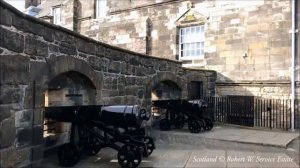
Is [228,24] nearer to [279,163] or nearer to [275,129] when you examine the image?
[275,129]

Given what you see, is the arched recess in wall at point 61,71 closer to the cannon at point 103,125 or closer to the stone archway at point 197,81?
the cannon at point 103,125

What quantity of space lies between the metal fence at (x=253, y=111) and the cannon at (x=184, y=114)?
267 cm

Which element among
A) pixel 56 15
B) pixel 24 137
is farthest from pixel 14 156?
pixel 56 15

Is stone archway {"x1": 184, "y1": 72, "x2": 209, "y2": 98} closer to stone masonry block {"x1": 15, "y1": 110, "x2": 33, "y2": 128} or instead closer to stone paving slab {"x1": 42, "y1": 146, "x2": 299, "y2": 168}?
stone paving slab {"x1": 42, "y1": 146, "x2": 299, "y2": 168}

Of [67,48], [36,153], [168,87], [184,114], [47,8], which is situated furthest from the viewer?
[47,8]

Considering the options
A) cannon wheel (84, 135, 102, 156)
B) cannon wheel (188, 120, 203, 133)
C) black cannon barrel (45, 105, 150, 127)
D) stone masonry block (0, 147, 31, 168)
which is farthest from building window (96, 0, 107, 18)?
stone masonry block (0, 147, 31, 168)

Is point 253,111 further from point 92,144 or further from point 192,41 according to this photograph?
point 92,144

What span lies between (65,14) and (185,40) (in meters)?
8.15

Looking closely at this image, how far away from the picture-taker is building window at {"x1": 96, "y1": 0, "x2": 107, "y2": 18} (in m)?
19.1

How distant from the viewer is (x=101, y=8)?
1931 cm

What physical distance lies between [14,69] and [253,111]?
33.6 feet

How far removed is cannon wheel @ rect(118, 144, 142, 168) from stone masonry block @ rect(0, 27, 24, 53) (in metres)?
2.52

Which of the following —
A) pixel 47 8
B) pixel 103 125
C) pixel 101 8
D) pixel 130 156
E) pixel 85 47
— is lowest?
pixel 130 156

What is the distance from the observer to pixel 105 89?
26.7 ft
